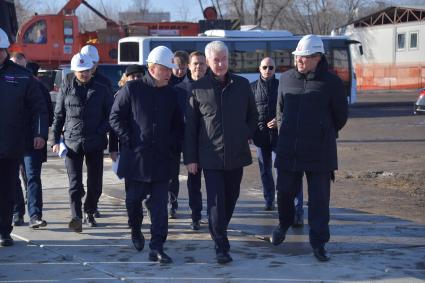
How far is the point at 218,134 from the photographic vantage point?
7.54m

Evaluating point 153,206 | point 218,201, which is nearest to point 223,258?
point 218,201

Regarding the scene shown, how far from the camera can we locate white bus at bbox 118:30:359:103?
3122cm

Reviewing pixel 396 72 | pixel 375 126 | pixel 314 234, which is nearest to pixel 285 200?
pixel 314 234

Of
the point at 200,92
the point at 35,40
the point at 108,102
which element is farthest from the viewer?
the point at 35,40

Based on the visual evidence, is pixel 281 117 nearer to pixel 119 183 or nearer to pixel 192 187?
pixel 192 187

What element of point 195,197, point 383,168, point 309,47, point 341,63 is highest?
point 341,63

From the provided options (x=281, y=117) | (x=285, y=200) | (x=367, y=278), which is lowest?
(x=367, y=278)

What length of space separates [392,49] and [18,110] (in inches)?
2019

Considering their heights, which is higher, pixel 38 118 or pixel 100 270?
pixel 38 118

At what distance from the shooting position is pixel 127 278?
7055 mm

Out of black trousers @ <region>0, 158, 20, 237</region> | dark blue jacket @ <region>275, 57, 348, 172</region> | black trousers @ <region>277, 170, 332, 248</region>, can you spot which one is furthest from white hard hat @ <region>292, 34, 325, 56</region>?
black trousers @ <region>0, 158, 20, 237</region>

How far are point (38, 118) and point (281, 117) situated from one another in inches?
95.5

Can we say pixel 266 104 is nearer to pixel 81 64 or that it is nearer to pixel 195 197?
pixel 195 197

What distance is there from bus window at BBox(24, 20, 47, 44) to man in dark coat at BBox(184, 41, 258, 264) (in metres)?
26.6
